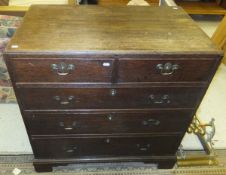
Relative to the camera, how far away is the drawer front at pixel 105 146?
3.92ft

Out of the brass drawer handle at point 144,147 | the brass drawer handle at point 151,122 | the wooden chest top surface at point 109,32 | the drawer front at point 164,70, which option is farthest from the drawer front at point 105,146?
the wooden chest top surface at point 109,32

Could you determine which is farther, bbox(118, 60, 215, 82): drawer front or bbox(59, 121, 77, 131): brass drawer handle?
bbox(59, 121, 77, 131): brass drawer handle

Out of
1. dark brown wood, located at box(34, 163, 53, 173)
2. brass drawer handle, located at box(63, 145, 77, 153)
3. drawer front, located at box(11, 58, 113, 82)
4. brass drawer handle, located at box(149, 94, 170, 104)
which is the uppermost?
drawer front, located at box(11, 58, 113, 82)

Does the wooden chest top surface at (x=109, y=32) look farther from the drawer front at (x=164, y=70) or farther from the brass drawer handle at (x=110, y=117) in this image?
the brass drawer handle at (x=110, y=117)

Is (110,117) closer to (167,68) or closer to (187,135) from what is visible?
(167,68)

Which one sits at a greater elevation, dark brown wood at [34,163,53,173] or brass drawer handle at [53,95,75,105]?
brass drawer handle at [53,95,75,105]

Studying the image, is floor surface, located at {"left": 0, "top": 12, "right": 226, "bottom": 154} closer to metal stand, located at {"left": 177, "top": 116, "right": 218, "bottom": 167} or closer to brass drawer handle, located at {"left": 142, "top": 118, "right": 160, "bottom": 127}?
metal stand, located at {"left": 177, "top": 116, "right": 218, "bottom": 167}

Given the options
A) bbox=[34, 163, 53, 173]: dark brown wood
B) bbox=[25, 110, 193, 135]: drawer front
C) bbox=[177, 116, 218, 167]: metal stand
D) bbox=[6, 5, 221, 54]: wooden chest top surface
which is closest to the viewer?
bbox=[6, 5, 221, 54]: wooden chest top surface

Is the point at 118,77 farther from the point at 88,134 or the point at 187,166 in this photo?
the point at 187,166

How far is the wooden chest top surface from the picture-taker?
845mm

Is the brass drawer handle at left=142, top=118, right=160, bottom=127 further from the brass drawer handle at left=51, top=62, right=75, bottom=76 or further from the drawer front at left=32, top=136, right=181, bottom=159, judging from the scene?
the brass drawer handle at left=51, top=62, right=75, bottom=76

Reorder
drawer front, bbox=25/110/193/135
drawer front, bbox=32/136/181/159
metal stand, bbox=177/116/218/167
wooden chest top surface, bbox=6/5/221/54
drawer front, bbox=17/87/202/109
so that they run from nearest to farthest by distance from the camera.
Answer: wooden chest top surface, bbox=6/5/221/54, drawer front, bbox=17/87/202/109, drawer front, bbox=25/110/193/135, drawer front, bbox=32/136/181/159, metal stand, bbox=177/116/218/167

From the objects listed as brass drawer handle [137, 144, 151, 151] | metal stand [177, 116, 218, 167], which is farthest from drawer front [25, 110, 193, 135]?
metal stand [177, 116, 218, 167]

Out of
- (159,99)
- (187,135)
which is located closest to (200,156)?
(187,135)
